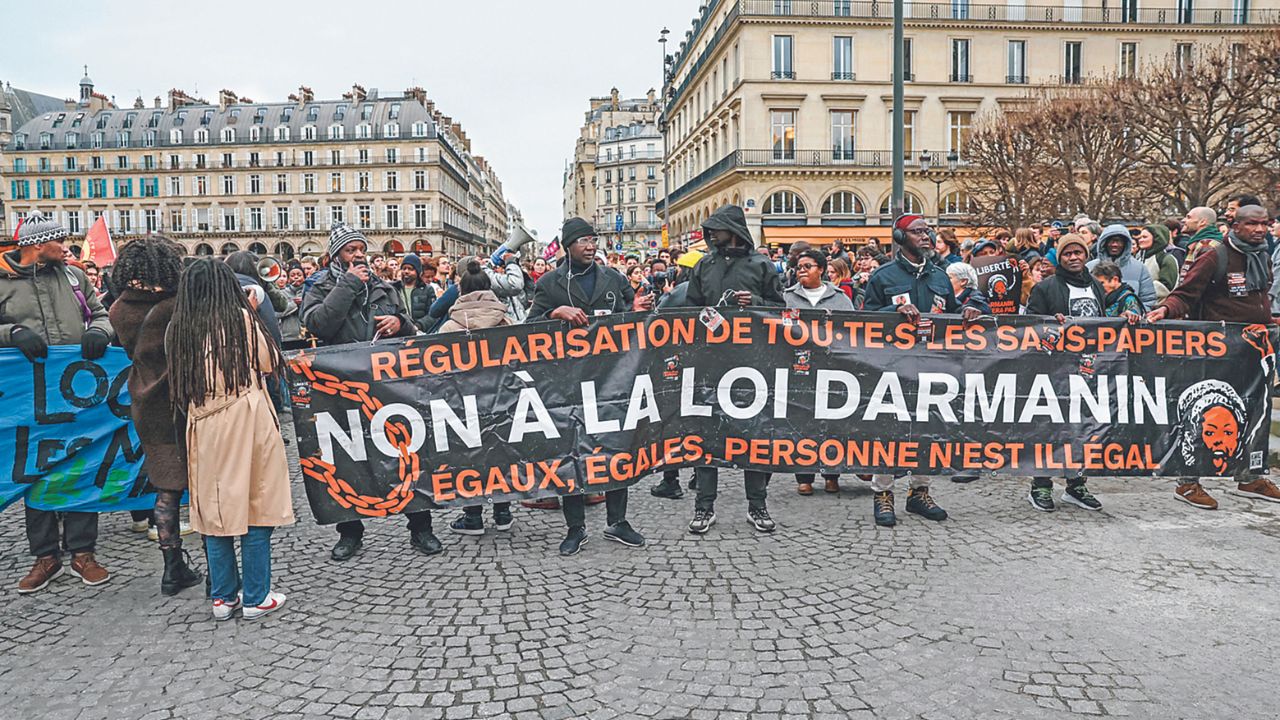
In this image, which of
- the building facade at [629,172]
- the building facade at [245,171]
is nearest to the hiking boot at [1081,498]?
the building facade at [245,171]

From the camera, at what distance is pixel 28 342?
5.06 metres

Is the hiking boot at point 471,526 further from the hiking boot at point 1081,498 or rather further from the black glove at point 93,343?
the hiking boot at point 1081,498

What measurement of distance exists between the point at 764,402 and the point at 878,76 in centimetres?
4353

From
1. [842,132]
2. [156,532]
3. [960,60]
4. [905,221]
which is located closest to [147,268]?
[156,532]

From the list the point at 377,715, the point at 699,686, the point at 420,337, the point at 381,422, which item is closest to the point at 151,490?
the point at 381,422

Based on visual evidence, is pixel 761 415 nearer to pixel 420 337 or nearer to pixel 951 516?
pixel 951 516

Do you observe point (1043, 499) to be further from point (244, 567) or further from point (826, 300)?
point (244, 567)

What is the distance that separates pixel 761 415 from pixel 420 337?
220cm

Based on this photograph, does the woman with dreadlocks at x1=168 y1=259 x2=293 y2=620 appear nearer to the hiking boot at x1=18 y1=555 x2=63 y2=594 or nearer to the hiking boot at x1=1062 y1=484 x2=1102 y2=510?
the hiking boot at x1=18 y1=555 x2=63 y2=594

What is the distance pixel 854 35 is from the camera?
45.1 meters

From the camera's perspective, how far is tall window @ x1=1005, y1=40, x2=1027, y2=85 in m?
46.2

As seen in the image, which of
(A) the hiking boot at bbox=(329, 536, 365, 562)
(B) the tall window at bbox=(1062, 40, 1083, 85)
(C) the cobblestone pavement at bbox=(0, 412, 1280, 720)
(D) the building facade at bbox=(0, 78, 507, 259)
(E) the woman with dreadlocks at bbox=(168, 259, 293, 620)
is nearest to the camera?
(C) the cobblestone pavement at bbox=(0, 412, 1280, 720)

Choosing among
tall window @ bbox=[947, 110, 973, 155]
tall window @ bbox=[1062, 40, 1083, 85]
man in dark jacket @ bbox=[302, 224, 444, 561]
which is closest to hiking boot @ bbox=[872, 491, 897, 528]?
man in dark jacket @ bbox=[302, 224, 444, 561]

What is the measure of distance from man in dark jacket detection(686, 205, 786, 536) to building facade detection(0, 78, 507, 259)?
90.1m
